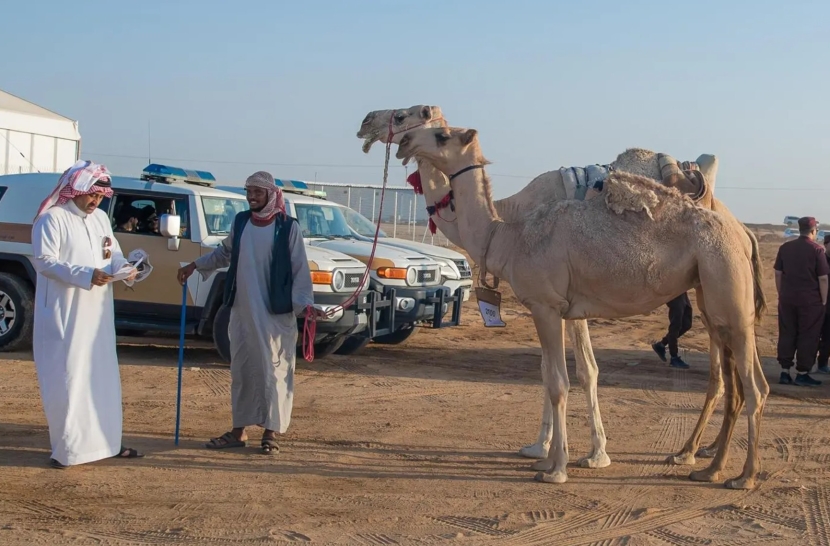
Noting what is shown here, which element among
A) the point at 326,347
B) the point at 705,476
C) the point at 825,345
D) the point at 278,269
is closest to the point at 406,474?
the point at 278,269

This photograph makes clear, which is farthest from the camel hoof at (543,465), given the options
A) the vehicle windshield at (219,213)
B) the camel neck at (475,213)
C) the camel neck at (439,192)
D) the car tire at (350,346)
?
the vehicle windshield at (219,213)

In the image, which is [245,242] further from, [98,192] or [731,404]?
[731,404]

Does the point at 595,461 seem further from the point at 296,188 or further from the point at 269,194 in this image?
the point at 296,188

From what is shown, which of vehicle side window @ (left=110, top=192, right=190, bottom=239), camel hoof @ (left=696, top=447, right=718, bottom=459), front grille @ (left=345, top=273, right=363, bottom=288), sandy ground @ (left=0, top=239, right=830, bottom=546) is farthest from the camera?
vehicle side window @ (left=110, top=192, right=190, bottom=239)

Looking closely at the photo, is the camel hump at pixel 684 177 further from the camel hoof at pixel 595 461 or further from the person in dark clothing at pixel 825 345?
the person in dark clothing at pixel 825 345

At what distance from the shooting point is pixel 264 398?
24.7 feet

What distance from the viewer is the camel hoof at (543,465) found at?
6.97 metres

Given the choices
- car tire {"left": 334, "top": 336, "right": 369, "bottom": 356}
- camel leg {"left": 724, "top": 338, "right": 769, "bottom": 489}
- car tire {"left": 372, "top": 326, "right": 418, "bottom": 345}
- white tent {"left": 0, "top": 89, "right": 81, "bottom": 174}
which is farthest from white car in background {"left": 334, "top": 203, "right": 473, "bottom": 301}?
white tent {"left": 0, "top": 89, "right": 81, "bottom": 174}

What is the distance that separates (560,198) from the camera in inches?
303

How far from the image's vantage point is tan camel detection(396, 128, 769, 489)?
6.66 meters

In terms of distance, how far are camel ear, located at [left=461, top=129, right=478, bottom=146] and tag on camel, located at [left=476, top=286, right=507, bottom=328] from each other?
3.89 ft

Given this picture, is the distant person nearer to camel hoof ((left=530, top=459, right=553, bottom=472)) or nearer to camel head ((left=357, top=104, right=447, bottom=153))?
camel head ((left=357, top=104, right=447, bottom=153))

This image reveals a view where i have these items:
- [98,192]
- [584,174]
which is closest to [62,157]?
[98,192]

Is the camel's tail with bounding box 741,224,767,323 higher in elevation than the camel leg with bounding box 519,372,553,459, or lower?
higher
